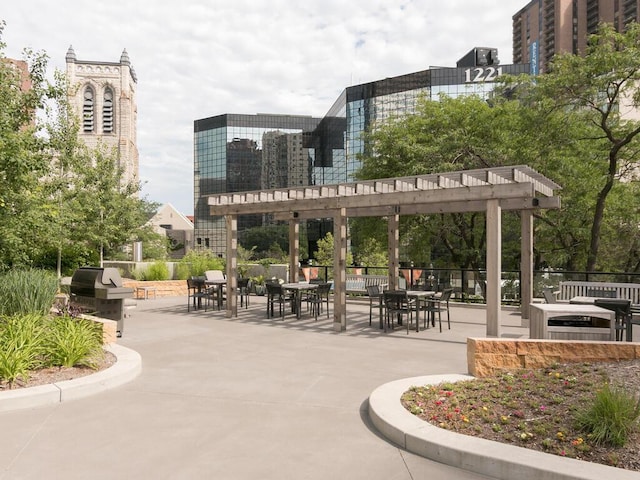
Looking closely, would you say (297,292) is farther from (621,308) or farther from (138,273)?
(138,273)

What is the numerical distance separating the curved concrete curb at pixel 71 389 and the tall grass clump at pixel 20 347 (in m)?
0.35

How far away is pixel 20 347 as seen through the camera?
5.51 metres

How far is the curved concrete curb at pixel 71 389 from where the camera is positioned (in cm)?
471

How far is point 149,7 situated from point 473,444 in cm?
840

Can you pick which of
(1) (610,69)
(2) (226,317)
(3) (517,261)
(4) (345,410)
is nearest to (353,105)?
(3) (517,261)

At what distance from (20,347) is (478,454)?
207 inches

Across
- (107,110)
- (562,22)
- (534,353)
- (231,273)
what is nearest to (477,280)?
(231,273)

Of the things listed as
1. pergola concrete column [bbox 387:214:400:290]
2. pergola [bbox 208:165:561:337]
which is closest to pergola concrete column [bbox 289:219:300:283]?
pergola [bbox 208:165:561:337]

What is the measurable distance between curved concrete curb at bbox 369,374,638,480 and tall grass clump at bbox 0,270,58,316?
5.87 metres

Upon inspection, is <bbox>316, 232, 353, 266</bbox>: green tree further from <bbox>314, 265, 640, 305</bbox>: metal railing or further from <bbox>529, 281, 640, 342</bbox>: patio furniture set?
<bbox>529, 281, 640, 342</bbox>: patio furniture set

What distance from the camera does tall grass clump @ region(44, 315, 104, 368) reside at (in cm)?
583

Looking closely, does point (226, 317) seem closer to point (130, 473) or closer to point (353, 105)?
point (130, 473)

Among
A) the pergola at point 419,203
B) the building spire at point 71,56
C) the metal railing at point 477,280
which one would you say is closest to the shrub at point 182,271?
the pergola at point 419,203

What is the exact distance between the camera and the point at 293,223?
15.0 meters
